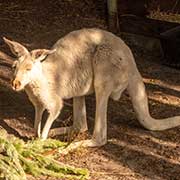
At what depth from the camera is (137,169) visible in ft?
15.5

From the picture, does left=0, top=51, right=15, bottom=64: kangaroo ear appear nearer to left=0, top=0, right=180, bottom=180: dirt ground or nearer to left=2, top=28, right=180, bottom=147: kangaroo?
left=0, top=0, right=180, bottom=180: dirt ground

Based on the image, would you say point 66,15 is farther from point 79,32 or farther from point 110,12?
point 79,32

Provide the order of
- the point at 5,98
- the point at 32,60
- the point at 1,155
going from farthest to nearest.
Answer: the point at 5,98 → the point at 32,60 → the point at 1,155

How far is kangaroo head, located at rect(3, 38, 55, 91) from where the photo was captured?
447 cm

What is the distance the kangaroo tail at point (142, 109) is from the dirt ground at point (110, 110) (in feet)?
0.29

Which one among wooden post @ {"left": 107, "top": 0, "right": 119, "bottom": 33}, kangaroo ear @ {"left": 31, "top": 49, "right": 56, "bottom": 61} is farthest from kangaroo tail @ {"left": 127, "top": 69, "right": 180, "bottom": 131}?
wooden post @ {"left": 107, "top": 0, "right": 119, "bottom": 33}

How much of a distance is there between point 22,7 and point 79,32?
4.70 meters

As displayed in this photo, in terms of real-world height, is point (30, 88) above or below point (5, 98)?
above

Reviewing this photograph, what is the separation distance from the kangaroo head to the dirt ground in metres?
0.81

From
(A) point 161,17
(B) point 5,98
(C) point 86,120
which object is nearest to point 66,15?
(A) point 161,17

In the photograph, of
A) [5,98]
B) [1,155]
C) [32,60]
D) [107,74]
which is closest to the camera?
[1,155]

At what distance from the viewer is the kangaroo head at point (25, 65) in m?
4.47

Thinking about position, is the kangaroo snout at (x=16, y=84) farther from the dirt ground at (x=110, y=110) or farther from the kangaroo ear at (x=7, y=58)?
the kangaroo ear at (x=7, y=58)

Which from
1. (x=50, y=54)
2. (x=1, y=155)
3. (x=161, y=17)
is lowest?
(x=161, y=17)
